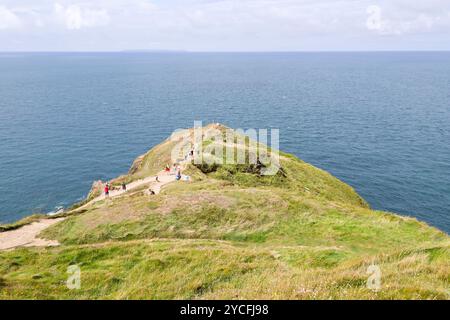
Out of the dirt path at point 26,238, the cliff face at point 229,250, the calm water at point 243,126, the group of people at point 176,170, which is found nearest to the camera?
the cliff face at point 229,250

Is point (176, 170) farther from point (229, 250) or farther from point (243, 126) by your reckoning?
point (243, 126)

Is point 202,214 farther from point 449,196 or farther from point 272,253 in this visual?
point 449,196

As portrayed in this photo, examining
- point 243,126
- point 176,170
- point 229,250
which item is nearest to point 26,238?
point 229,250

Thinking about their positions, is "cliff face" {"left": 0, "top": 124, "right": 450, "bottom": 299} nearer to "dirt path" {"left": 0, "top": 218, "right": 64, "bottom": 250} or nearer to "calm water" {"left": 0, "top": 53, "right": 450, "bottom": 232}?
"dirt path" {"left": 0, "top": 218, "right": 64, "bottom": 250}

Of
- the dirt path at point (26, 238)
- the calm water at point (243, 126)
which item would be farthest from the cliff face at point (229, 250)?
the calm water at point (243, 126)

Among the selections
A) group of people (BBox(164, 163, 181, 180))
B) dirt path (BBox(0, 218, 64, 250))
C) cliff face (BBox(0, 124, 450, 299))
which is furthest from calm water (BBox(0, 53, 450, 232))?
cliff face (BBox(0, 124, 450, 299))

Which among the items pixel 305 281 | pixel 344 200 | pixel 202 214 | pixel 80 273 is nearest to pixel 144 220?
pixel 202 214

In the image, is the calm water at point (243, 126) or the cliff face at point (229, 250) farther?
the calm water at point (243, 126)

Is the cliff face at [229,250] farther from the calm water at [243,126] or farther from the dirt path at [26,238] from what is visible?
the calm water at [243,126]
